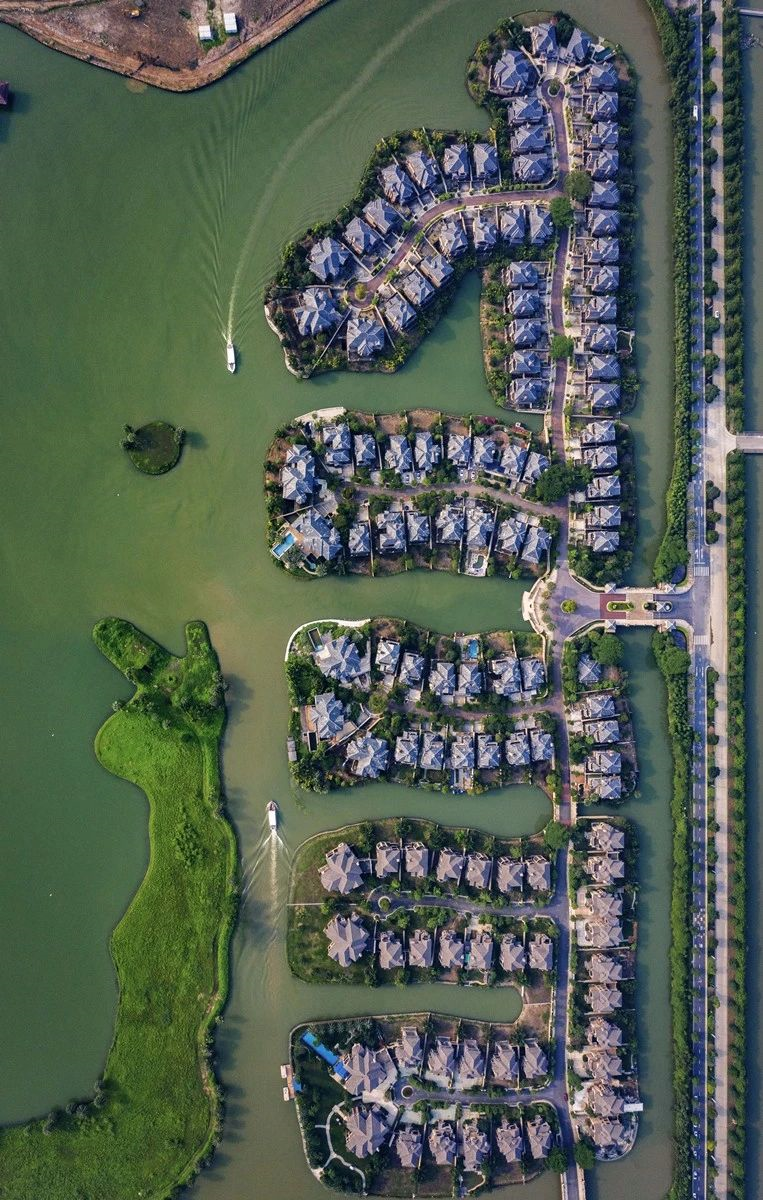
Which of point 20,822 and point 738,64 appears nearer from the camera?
point 20,822

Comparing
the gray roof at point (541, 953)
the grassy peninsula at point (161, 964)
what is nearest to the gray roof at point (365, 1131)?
the grassy peninsula at point (161, 964)

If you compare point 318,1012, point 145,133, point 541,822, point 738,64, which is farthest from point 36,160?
point 318,1012

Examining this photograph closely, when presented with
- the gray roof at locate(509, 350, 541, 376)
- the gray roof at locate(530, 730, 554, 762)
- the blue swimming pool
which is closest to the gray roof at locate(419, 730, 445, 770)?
the gray roof at locate(530, 730, 554, 762)

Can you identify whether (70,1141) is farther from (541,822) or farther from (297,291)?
(297,291)

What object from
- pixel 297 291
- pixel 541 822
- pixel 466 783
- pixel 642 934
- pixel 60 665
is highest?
pixel 297 291

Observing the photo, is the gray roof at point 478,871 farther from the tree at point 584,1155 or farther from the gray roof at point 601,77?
the gray roof at point 601,77

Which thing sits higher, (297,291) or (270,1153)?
(297,291)
